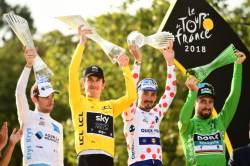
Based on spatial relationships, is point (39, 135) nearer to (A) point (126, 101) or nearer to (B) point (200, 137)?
(A) point (126, 101)

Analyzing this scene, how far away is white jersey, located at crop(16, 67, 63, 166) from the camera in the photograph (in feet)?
27.0

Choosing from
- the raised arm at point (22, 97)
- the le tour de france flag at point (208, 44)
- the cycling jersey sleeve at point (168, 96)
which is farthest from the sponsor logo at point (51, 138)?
the le tour de france flag at point (208, 44)

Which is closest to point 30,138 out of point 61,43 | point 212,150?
point 212,150

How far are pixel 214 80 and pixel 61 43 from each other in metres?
21.4

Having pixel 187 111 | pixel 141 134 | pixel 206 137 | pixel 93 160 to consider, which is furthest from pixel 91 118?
pixel 206 137

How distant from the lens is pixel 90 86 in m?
8.59

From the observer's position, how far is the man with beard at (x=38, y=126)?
823 centimetres

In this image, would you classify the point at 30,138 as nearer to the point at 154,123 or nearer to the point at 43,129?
the point at 43,129

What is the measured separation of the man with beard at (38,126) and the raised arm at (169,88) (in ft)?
4.23

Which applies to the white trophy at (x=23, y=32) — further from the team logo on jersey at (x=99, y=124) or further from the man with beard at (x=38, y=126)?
the team logo on jersey at (x=99, y=124)

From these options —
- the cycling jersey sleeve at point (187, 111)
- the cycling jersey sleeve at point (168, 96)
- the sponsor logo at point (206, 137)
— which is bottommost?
the sponsor logo at point (206, 137)

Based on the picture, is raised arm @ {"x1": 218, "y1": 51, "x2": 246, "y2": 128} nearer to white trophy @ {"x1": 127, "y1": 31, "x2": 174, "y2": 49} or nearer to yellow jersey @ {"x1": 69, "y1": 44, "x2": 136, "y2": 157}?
white trophy @ {"x1": 127, "y1": 31, "x2": 174, "y2": 49}

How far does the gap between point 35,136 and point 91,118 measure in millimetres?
608

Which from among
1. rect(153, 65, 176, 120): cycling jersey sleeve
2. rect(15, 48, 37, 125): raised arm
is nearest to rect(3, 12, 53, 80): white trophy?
rect(15, 48, 37, 125): raised arm
